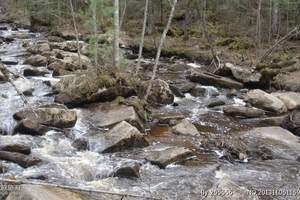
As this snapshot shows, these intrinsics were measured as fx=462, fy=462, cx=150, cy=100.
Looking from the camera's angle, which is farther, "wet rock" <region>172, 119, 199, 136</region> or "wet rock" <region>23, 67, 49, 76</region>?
"wet rock" <region>23, 67, 49, 76</region>

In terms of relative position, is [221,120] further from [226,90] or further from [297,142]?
[226,90]

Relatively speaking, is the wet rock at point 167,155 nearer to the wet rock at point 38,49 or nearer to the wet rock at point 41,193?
the wet rock at point 41,193

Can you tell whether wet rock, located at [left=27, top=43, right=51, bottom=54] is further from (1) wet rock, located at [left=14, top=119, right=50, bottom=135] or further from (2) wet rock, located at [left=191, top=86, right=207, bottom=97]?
(1) wet rock, located at [left=14, top=119, right=50, bottom=135]

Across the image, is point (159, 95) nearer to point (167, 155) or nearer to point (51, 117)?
point (51, 117)

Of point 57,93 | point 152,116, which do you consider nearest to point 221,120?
point 152,116

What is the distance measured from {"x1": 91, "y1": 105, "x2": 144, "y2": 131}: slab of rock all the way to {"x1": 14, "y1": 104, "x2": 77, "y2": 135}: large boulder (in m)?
0.85

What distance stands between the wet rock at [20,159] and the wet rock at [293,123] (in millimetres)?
8517

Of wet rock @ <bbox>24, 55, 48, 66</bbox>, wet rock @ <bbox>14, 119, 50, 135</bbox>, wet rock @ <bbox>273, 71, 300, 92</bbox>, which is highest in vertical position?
wet rock @ <bbox>14, 119, 50, 135</bbox>

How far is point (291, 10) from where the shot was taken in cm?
3338

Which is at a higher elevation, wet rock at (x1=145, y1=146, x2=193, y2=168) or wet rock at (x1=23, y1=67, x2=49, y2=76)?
wet rock at (x1=145, y1=146, x2=193, y2=168)

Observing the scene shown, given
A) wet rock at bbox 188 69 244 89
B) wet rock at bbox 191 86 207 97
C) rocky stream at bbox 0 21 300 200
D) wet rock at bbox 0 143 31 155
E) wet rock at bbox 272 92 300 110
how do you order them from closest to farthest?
rocky stream at bbox 0 21 300 200 < wet rock at bbox 0 143 31 155 < wet rock at bbox 272 92 300 110 < wet rock at bbox 191 86 207 97 < wet rock at bbox 188 69 244 89

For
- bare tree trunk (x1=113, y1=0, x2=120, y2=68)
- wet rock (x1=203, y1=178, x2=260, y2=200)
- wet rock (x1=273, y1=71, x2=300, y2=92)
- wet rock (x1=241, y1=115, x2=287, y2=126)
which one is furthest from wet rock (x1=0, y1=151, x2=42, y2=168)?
wet rock (x1=273, y1=71, x2=300, y2=92)

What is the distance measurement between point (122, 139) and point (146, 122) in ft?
9.41

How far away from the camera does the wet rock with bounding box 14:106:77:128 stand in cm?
1372
